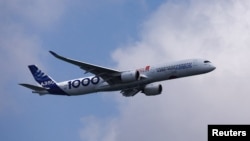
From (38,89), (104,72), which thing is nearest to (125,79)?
(104,72)

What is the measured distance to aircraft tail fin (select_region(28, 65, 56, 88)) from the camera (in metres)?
89.8

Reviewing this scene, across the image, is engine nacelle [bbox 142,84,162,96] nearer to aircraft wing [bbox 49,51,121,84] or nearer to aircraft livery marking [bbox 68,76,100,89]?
aircraft wing [bbox 49,51,121,84]

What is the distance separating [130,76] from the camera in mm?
77625

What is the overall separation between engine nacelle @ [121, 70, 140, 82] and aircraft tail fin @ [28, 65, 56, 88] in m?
14.8

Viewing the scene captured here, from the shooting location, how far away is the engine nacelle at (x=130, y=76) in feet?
254

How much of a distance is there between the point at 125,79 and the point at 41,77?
19.7m

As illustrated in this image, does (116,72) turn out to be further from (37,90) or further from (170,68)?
(37,90)

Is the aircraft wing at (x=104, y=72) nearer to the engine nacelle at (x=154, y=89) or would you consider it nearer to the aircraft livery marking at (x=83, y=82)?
the aircraft livery marking at (x=83, y=82)

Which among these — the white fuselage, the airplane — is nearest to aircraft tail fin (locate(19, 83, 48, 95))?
the airplane

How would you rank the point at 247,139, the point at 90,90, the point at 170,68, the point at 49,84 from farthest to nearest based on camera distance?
1. the point at 49,84
2. the point at 90,90
3. the point at 170,68
4. the point at 247,139

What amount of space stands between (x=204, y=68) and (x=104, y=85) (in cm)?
1351

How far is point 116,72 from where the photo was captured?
261 ft

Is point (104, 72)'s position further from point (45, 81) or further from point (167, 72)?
point (45, 81)

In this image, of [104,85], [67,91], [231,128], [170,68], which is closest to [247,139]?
[231,128]
